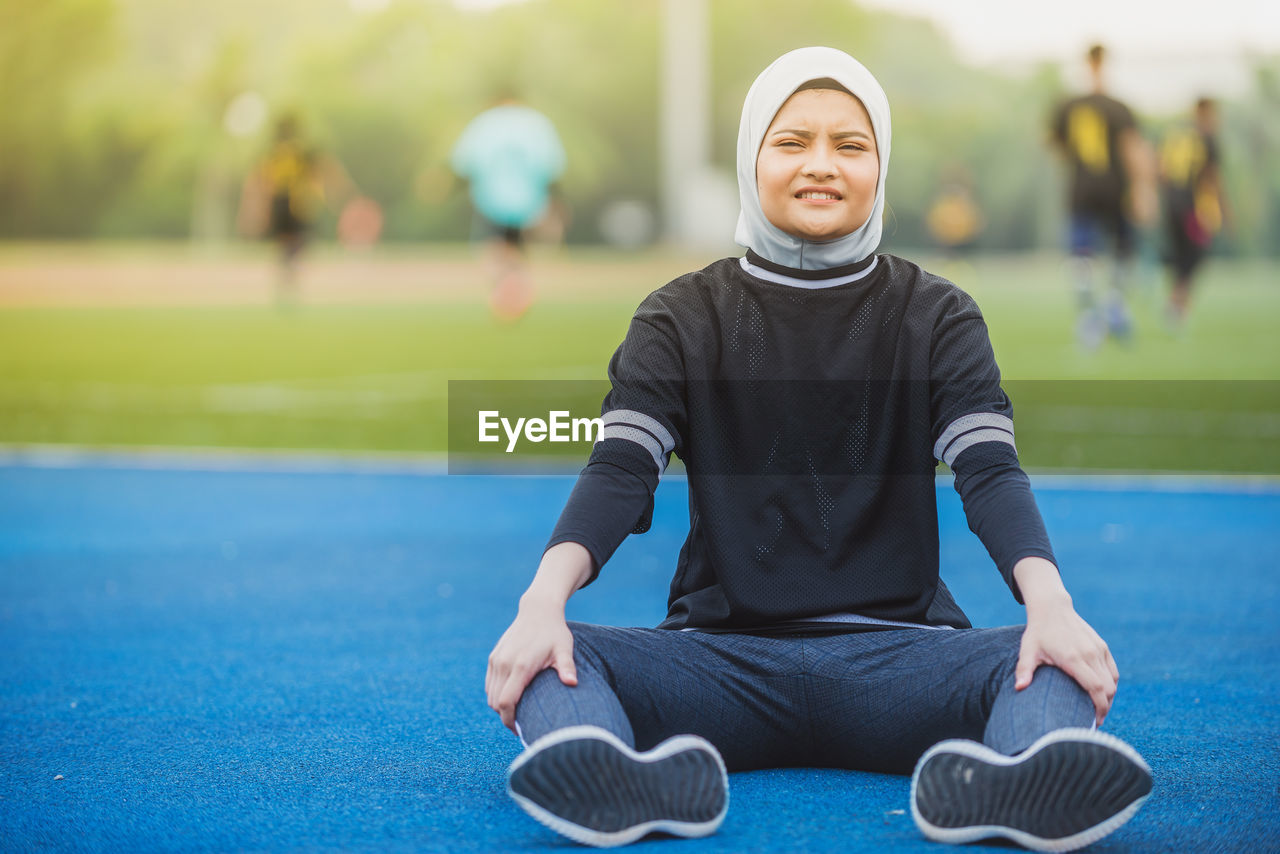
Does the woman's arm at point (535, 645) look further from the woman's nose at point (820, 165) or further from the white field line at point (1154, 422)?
the white field line at point (1154, 422)

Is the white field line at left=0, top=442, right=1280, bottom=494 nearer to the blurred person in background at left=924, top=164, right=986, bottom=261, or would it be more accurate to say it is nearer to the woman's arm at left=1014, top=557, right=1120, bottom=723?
the woman's arm at left=1014, top=557, right=1120, bottom=723

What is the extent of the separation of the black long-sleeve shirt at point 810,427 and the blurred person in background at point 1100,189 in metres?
8.46

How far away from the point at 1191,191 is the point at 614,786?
411 inches

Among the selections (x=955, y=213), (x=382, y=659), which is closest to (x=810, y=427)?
(x=382, y=659)

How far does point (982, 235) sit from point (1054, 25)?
3.06m

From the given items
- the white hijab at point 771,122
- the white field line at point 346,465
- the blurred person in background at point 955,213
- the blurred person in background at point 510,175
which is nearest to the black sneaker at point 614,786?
the white hijab at point 771,122

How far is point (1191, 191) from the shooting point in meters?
11.3

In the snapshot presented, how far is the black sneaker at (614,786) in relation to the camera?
185cm

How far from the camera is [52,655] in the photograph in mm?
3377

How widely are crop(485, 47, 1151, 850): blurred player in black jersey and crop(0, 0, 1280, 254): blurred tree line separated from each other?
10.7 metres

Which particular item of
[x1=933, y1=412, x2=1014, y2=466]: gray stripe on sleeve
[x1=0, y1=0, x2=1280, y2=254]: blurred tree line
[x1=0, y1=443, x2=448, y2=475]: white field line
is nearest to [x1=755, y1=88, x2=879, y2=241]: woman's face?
[x1=933, y1=412, x2=1014, y2=466]: gray stripe on sleeve

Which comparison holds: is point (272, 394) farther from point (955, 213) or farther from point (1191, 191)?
point (955, 213)

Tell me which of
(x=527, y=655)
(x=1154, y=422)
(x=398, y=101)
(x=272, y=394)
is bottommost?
(x=272, y=394)

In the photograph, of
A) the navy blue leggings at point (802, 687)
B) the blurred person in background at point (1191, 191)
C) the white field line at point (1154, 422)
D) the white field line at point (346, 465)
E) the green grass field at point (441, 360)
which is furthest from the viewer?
the blurred person in background at point (1191, 191)
